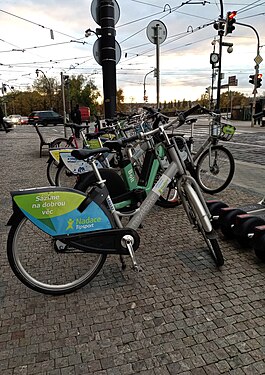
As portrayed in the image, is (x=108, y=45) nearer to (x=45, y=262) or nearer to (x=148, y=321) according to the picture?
(x=45, y=262)

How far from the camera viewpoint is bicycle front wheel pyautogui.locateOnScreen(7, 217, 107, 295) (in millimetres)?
2314

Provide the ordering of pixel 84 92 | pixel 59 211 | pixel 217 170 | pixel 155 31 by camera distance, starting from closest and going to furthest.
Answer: pixel 59 211
pixel 217 170
pixel 155 31
pixel 84 92

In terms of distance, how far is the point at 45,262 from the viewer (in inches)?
113

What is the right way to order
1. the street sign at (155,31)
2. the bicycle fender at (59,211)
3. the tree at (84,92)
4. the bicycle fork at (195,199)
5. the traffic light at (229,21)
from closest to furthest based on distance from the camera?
the bicycle fender at (59,211) < the bicycle fork at (195,199) < the street sign at (155,31) < the traffic light at (229,21) < the tree at (84,92)

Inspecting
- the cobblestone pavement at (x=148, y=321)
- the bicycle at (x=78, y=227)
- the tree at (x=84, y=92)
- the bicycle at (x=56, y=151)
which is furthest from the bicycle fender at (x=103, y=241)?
the tree at (x=84, y=92)

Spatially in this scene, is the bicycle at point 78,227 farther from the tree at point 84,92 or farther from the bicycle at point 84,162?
the tree at point 84,92

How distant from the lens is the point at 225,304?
2.31 m

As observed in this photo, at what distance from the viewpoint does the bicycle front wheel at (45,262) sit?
2.31 m

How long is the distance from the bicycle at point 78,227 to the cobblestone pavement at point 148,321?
0.18m

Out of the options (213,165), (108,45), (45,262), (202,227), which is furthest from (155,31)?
(45,262)

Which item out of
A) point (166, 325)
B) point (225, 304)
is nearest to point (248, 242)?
point (225, 304)

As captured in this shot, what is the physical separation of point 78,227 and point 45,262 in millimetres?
774

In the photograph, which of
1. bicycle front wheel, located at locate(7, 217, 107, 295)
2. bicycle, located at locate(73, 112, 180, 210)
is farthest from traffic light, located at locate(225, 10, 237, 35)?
bicycle front wheel, located at locate(7, 217, 107, 295)

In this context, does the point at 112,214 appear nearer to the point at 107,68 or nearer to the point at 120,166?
the point at 120,166
